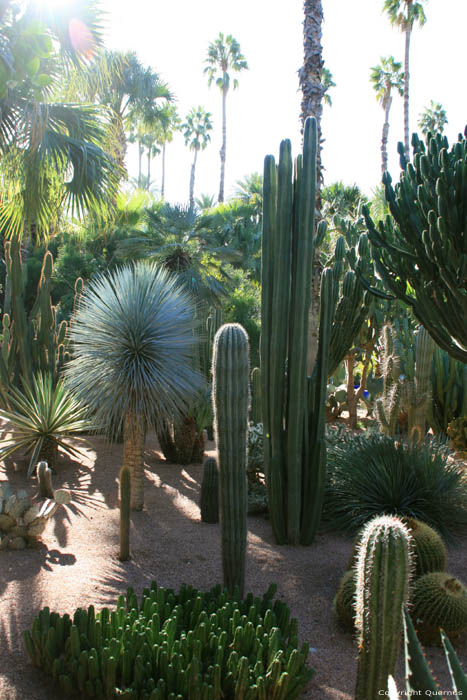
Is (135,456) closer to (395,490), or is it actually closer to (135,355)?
(135,355)

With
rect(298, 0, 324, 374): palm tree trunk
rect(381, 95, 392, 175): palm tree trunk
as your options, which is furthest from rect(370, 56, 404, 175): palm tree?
rect(298, 0, 324, 374): palm tree trunk

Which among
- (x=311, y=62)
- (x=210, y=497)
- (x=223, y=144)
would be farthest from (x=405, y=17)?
(x=210, y=497)

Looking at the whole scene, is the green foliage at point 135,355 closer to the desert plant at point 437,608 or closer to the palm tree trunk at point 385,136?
the desert plant at point 437,608

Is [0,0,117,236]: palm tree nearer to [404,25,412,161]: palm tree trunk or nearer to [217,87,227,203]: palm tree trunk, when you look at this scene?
[404,25,412,161]: palm tree trunk

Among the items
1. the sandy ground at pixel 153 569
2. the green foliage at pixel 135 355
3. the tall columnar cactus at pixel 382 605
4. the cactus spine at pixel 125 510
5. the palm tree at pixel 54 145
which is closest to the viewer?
the tall columnar cactus at pixel 382 605

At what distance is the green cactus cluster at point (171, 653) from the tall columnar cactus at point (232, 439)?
0.71 m

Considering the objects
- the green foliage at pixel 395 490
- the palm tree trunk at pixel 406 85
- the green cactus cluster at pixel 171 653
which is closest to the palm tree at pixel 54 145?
the green foliage at pixel 395 490

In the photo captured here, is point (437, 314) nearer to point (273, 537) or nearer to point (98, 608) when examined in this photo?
point (273, 537)

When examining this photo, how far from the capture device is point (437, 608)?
3779 mm

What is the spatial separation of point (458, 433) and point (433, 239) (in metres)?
4.59

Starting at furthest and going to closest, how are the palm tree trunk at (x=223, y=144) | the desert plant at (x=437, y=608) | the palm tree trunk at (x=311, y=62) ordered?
the palm tree trunk at (x=223, y=144)
the palm tree trunk at (x=311, y=62)
the desert plant at (x=437, y=608)

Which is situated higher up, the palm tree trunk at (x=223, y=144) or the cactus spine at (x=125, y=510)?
the palm tree trunk at (x=223, y=144)

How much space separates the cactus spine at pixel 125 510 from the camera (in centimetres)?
480

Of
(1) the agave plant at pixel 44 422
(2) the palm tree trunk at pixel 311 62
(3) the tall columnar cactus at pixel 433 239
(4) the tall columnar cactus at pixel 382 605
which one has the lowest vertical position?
(4) the tall columnar cactus at pixel 382 605
